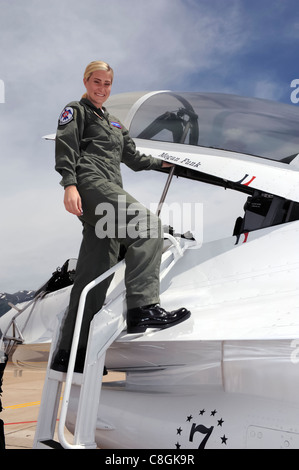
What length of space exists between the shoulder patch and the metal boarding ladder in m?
1.03

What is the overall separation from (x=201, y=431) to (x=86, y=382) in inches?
29.7

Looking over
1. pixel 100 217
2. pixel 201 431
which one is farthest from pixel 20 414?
pixel 100 217

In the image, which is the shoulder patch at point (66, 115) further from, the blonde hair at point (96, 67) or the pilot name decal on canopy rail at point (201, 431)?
the pilot name decal on canopy rail at point (201, 431)

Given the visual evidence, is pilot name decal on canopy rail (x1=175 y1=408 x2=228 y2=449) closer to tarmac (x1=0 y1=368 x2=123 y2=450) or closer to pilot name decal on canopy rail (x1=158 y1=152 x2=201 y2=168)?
pilot name decal on canopy rail (x1=158 y1=152 x2=201 y2=168)

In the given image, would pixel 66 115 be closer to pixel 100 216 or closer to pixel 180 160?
pixel 100 216

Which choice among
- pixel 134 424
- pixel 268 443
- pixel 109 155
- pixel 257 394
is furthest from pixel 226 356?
pixel 109 155

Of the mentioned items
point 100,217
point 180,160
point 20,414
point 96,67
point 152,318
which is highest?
point 96,67

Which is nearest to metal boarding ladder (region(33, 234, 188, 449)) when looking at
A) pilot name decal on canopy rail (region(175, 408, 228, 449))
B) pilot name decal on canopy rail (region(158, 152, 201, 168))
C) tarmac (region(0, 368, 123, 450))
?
pilot name decal on canopy rail (region(175, 408, 228, 449))

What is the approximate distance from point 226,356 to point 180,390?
2.03ft

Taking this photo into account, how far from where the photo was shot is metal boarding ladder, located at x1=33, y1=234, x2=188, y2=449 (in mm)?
2506

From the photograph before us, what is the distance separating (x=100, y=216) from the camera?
284cm

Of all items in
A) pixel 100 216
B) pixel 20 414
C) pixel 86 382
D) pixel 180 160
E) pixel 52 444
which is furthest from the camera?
pixel 20 414

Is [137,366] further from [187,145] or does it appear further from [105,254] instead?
[187,145]

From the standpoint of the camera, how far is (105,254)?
3.01m
